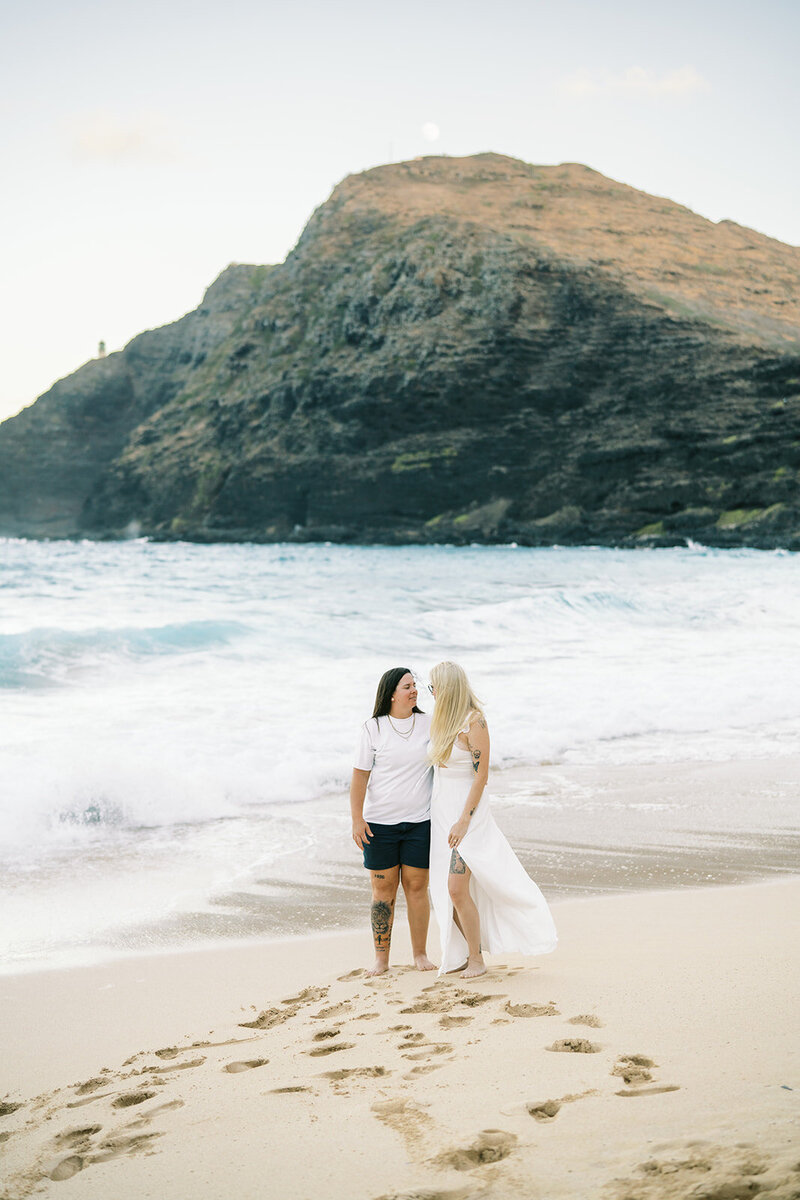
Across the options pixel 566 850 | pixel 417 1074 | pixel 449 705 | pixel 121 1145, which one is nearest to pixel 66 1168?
pixel 121 1145

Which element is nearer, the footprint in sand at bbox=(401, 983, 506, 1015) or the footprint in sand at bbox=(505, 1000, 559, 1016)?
the footprint in sand at bbox=(505, 1000, 559, 1016)

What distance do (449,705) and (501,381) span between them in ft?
260

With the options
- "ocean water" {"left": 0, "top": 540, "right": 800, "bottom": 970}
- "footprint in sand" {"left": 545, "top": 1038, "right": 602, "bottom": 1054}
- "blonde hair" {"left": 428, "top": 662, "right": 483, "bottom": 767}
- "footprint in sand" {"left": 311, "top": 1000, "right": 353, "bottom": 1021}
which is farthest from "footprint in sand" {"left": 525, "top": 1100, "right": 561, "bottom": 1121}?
"ocean water" {"left": 0, "top": 540, "right": 800, "bottom": 970}

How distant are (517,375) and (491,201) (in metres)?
28.3

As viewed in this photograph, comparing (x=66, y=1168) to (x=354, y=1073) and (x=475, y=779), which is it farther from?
(x=475, y=779)

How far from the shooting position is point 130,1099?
2814 millimetres

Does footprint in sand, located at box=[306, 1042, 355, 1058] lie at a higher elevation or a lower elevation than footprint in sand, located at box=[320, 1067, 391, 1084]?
lower

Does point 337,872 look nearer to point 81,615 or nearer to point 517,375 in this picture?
point 81,615

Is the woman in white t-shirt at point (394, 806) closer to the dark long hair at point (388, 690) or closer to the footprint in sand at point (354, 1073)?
the dark long hair at point (388, 690)

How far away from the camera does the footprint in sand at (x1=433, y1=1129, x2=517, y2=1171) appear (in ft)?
7.19

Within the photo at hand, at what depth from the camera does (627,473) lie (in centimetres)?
7356

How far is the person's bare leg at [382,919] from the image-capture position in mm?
3996

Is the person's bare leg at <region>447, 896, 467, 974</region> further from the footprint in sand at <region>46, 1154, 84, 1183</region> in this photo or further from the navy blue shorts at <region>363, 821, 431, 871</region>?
the footprint in sand at <region>46, 1154, 84, 1183</region>

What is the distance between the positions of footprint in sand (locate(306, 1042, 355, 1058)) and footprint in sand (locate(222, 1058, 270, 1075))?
0.15 metres
